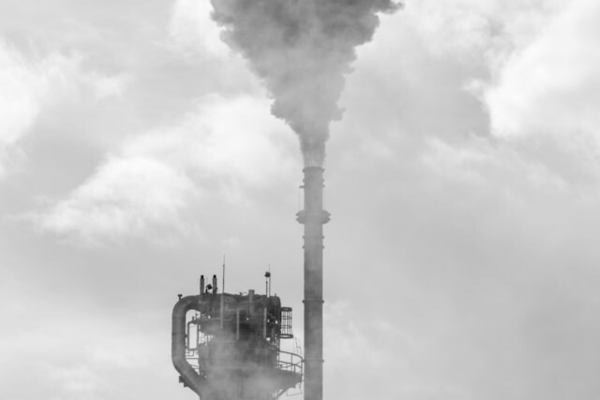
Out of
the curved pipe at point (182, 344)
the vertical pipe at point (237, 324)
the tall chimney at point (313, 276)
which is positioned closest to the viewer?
the tall chimney at point (313, 276)

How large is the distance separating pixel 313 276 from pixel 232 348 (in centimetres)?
778

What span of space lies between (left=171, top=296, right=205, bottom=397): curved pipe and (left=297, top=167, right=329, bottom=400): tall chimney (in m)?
7.43

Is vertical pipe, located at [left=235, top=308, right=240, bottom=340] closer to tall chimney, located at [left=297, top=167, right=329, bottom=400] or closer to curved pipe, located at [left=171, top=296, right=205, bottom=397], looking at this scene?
curved pipe, located at [left=171, top=296, right=205, bottom=397]

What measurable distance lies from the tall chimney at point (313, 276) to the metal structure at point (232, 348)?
3.91 m

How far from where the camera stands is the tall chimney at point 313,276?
2923 inches

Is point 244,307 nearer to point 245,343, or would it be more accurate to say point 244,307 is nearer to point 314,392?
point 245,343

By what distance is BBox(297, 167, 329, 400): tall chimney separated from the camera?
2923 inches

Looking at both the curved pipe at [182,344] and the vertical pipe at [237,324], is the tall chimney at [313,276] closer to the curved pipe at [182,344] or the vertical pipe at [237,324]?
the vertical pipe at [237,324]

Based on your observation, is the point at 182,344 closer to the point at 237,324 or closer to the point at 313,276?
the point at 237,324

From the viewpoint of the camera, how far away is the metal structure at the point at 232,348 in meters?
78.5

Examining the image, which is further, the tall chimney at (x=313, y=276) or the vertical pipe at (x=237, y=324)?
the vertical pipe at (x=237, y=324)

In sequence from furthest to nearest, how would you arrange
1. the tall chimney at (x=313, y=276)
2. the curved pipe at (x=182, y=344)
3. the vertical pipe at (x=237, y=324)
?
the vertical pipe at (x=237, y=324) < the curved pipe at (x=182, y=344) < the tall chimney at (x=313, y=276)

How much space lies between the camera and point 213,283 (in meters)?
80.8

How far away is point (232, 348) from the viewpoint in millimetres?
78812
